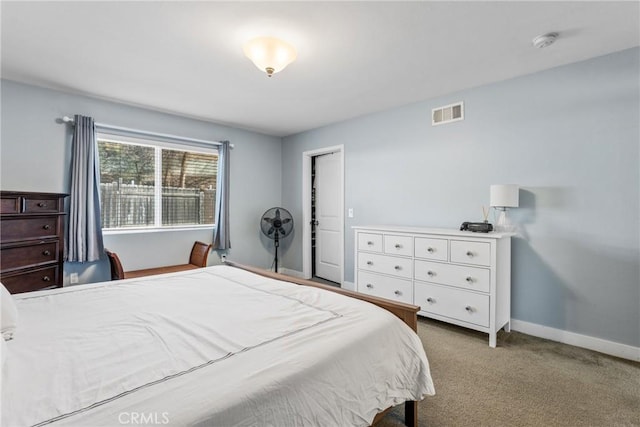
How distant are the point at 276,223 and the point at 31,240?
2.68 metres

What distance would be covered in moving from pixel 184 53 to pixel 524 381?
11.2 feet

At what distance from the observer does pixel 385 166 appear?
375cm

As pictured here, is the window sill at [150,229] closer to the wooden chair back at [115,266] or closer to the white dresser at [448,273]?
the wooden chair back at [115,266]

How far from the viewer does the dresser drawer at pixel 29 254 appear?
2.40m

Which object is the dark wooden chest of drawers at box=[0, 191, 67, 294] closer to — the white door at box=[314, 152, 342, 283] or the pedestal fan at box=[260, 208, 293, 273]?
the pedestal fan at box=[260, 208, 293, 273]

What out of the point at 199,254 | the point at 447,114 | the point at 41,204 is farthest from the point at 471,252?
the point at 41,204

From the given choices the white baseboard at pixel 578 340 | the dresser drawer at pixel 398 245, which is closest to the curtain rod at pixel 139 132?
the dresser drawer at pixel 398 245

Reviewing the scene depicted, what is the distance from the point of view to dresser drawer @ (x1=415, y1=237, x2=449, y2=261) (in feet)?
8.95

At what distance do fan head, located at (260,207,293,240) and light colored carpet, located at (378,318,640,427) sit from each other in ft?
8.74

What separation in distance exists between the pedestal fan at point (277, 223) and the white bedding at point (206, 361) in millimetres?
2818

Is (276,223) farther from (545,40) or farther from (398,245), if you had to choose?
(545,40)

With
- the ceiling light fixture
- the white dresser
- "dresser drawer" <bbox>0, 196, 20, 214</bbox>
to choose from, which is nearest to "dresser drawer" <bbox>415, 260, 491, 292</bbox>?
the white dresser

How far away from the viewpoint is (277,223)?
4516mm

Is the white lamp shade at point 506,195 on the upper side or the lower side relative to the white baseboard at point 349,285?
upper
